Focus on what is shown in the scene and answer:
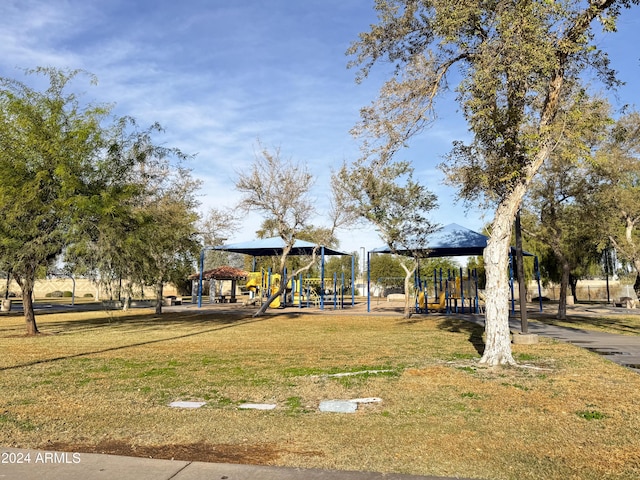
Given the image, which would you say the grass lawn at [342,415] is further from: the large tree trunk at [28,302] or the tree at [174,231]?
the tree at [174,231]

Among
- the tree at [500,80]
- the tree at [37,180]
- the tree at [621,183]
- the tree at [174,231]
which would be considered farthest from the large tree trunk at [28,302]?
the tree at [621,183]

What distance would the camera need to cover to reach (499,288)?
996cm

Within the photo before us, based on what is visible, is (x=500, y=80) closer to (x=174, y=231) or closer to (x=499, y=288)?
(x=499, y=288)

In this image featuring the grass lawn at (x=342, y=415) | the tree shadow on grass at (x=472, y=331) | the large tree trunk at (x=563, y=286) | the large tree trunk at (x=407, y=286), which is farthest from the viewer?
the large tree trunk at (x=407, y=286)

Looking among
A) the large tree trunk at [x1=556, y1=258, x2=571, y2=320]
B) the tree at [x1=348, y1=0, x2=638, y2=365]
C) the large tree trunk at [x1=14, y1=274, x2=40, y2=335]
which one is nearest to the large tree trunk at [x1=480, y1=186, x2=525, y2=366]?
the tree at [x1=348, y1=0, x2=638, y2=365]

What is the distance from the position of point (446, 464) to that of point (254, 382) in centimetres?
453

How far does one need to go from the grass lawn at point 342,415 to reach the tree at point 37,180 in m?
3.25

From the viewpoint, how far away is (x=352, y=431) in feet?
18.4

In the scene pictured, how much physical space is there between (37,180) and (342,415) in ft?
41.1

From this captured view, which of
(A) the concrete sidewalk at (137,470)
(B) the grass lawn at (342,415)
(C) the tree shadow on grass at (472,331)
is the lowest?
(C) the tree shadow on grass at (472,331)

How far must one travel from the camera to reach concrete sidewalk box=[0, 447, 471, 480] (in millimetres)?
4199

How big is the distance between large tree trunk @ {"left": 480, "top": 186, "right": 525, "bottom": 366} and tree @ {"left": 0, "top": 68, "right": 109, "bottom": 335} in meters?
11.4

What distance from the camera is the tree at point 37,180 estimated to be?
14.8m

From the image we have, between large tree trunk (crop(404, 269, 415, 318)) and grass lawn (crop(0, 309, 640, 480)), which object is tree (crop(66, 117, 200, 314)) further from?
large tree trunk (crop(404, 269, 415, 318))
